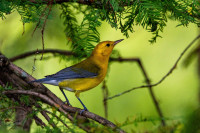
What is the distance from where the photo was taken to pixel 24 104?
2.07 metres

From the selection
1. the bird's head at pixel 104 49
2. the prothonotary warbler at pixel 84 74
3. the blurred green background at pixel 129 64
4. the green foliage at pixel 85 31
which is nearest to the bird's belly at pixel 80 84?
the prothonotary warbler at pixel 84 74

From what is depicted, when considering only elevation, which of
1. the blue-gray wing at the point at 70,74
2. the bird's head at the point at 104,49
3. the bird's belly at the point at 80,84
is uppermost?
the bird's head at the point at 104,49

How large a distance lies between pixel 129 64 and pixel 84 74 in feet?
3.05

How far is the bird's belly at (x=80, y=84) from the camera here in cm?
369

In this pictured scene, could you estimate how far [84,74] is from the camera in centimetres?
389

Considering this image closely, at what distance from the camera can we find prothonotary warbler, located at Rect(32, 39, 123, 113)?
12.1 feet

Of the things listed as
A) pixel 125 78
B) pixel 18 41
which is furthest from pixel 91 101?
→ pixel 18 41

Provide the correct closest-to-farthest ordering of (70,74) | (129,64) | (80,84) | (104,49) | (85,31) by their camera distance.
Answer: (85,31) → (80,84) → (70,74) → (104,49) → (129,64)

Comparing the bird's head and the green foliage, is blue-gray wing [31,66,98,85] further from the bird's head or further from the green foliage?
the green foliage

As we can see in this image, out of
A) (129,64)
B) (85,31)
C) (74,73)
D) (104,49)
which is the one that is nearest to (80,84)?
(74,73)

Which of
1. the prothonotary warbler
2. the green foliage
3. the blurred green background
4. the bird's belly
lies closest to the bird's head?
the prothonotary warbler

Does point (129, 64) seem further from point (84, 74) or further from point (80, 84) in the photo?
point (80, 84)

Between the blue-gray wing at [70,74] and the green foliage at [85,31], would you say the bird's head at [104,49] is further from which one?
the green foliage at [85,31]

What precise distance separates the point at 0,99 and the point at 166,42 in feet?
10.3
